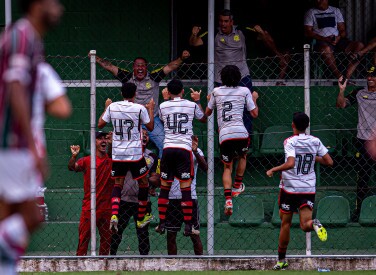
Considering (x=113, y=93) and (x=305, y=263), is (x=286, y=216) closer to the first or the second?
(x=305, y=263)

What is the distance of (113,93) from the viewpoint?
1345 cm

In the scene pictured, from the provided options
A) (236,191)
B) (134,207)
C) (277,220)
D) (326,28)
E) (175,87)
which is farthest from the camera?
(326,28)

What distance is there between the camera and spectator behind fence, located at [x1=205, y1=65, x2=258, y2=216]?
11297 millimetres

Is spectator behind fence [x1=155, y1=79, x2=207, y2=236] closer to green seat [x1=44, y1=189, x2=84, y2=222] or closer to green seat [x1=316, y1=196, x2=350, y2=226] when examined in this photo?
green seat [x1=44, y1=189, x2=84, y2=222]

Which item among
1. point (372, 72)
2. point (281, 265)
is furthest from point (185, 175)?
point (372, 72)

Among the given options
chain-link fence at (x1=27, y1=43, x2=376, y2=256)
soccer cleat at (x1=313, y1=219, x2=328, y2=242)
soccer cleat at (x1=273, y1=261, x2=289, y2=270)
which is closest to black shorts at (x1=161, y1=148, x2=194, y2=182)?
chain-link fence at (x1=27, y1=43, x2=376, y2=256)

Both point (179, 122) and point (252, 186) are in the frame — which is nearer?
point (179, 122)

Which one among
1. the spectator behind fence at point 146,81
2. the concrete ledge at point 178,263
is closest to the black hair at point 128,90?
the spectator behind fence at point 146,81

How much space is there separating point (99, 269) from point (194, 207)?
145 cm

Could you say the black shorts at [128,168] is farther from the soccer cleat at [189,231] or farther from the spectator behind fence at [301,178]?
the spectator behind fence at [301,178]

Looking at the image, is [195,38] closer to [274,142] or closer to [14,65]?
[274,142]

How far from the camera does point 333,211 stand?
1228 centimetres

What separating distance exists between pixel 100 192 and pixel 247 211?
2103 millimetres

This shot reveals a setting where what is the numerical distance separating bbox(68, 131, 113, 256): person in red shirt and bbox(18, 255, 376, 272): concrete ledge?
536 millimetres
